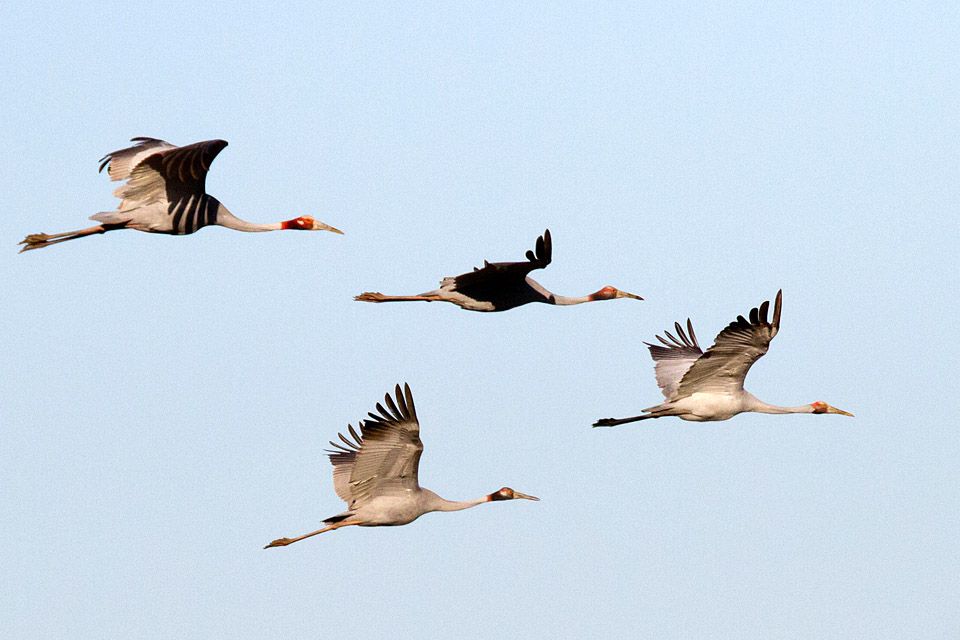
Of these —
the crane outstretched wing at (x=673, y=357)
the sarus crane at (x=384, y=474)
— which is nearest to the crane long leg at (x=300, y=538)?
the sarus crane at (x=384, y=474)

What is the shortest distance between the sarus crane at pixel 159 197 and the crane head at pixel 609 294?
593 cm

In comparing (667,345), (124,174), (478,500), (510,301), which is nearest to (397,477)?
(478,500)

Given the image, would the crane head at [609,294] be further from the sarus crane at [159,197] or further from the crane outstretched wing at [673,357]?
the sarus crane at [159,197]

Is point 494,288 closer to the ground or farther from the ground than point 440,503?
farther from the ground

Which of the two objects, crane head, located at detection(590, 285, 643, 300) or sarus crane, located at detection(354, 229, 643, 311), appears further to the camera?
crane head, located at detection(590, 285, 643, 300)

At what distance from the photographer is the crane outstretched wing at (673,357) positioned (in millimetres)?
26391

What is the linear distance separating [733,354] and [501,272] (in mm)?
3273

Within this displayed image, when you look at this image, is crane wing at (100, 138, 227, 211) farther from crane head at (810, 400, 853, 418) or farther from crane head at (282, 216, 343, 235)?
crane head at (810, 400, 853, 418)

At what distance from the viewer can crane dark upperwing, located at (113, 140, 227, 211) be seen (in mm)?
20922

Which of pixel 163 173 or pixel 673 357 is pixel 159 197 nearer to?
pixel 163 173

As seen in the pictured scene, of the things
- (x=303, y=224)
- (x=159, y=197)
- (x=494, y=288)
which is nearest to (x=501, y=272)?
(x=494, y=288)

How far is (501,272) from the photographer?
2353 centimetres

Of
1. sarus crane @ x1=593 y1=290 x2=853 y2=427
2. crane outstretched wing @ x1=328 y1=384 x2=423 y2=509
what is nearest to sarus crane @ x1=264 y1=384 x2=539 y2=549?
crane outstretched wing @ x1=328 y1=384 x2=423 y2=509

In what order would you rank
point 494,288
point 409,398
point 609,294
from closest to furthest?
1. point 409,398
2. point 494,288
3. point 609,294
